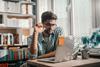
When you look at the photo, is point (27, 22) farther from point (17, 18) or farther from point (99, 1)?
point (99, 1)

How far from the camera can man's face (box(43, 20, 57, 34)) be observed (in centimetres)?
219

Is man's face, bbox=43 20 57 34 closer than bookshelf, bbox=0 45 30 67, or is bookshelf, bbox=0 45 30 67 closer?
man's face, bbox=43 20 57 34

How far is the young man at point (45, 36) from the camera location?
2199mm

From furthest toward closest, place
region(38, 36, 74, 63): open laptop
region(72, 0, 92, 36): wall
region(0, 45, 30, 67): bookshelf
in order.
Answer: region(0, 45, 30, 67): bookshelf → region(72, 0, 92, 36): wall → region(38, 36, 74, 63): open laptop

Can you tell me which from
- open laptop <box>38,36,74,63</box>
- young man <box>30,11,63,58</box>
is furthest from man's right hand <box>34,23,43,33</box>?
open laptop <box>38,36,74,63</box>

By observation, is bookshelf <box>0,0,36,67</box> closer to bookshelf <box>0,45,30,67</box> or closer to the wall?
bookshelf <box>0,45,30,67</box>

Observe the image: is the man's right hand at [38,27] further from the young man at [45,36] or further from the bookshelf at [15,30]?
the bookshelf at [15,30]

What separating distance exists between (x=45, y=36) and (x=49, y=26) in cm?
16

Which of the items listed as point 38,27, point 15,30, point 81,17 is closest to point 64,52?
point 38,27

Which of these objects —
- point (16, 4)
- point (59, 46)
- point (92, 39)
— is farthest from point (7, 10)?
point (59, 46)

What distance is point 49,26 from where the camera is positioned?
223cm

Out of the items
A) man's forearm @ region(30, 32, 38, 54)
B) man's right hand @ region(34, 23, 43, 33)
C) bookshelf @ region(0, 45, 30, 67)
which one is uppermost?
man's right hand @ region(34, 23, 43, 33)

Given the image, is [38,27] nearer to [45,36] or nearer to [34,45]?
[45,36]

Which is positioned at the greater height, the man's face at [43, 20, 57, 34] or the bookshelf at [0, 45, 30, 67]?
the man's face at [43, 20, 57, 34]
